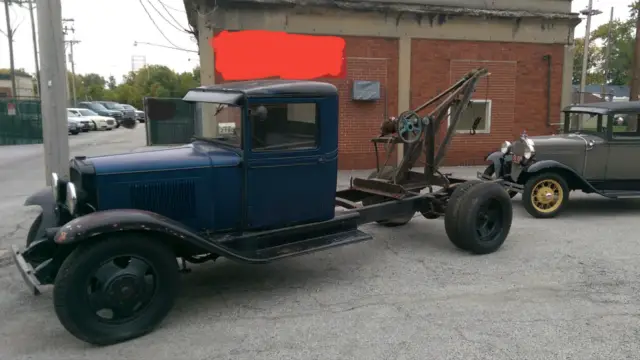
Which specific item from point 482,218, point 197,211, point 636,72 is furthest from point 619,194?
point 636,72

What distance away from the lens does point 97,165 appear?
4.15 m

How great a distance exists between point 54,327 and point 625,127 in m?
8.50

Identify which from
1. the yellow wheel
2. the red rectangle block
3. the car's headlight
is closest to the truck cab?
the yellow wheel

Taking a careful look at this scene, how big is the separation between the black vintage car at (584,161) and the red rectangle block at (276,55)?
15.9 ft

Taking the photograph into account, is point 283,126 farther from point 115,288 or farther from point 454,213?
point 454,213

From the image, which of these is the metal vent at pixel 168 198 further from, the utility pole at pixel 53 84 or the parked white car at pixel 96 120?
the parked white car at pixel 96 120

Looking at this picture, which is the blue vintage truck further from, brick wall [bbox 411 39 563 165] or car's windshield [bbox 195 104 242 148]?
brick wall [bbox 411 39 563 165]

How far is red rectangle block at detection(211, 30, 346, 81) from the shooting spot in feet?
35.9

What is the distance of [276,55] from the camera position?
11.3m

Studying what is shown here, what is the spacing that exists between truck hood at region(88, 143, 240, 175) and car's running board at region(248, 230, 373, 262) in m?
0.85

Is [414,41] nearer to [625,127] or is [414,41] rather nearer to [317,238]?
[625,127]

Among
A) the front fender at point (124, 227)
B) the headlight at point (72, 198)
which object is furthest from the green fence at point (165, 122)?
the front fender at point (124, 227)

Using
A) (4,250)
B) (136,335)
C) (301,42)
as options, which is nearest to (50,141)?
(4,250)

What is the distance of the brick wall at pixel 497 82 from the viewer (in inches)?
493
